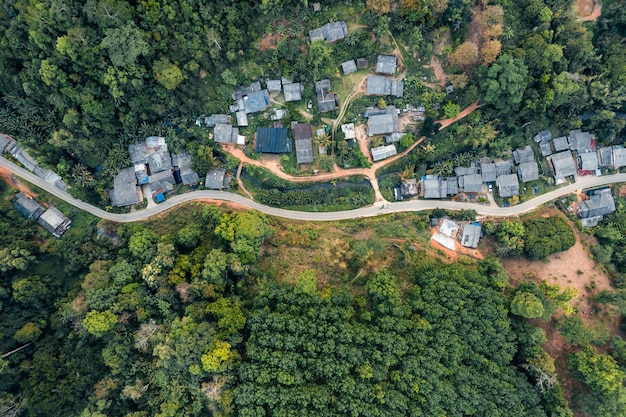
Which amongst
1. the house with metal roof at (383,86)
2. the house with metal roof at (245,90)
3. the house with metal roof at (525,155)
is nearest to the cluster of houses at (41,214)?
the house with metal roof at (245,90)

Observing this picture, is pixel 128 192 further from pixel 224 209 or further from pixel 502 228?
pixel 502 228

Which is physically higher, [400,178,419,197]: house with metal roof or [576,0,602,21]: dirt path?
[576,0,602,21]: dirt path

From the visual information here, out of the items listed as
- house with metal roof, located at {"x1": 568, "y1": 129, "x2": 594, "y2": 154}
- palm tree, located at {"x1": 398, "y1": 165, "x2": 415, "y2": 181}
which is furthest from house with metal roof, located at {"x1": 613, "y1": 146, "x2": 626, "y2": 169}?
palm tree, located at {"x1": 398, "y1": 165, "x2": 415, "y2": 181}

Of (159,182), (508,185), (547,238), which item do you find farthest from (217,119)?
(547,238)

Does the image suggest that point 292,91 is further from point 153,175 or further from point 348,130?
point 153,175

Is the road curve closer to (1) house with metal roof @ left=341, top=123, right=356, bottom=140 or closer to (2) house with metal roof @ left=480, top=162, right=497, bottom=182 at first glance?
(2) house with metal roof @ left=480, top=162, right=497, bottom=182

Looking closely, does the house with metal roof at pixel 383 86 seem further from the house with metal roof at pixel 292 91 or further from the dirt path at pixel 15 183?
the dirt path at pixel 15 183
